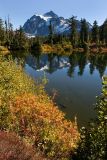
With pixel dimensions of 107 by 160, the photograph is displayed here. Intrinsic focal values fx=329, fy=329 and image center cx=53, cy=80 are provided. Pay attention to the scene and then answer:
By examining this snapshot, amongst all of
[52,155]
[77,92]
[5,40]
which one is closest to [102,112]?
[52,155]

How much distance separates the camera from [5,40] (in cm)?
12525

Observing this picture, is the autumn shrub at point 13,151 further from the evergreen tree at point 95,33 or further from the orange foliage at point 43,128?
the evergreen tree at point 95,33

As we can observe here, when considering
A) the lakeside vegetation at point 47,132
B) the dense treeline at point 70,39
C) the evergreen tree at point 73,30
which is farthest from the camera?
the evergreen tree at point 73,30

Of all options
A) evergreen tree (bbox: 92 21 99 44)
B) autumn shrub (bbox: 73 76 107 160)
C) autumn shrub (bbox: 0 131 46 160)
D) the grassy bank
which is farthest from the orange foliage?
evergreen tree (bbox: 92 21 99 44)

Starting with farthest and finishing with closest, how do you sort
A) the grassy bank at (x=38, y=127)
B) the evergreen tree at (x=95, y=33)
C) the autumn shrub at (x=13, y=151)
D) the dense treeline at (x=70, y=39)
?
the evergreen tree at (x=95, y=33) < the dense treeline at (x=70, y=39) < the grassy bank at (x=38, y=127) < the autumn shrub at (x=13, y=151)

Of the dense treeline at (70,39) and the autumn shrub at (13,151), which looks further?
the dense treeline at (70,39)

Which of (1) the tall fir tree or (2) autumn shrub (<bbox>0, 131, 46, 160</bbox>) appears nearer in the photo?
Answer: (2) autumn shrub (<bbox>0, 131, 46, 160</bbox>)

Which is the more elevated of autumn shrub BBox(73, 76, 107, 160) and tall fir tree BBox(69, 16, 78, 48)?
tall fir tree BBox(69, 16, 78, 48)

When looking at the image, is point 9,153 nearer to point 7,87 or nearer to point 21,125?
point 21,125

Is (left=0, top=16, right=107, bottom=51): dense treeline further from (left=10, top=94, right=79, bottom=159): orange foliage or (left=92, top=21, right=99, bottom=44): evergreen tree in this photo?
(left=10, top=94, right=79, bottom=159): orange foliage

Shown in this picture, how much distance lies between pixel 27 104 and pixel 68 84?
2635 centimetres

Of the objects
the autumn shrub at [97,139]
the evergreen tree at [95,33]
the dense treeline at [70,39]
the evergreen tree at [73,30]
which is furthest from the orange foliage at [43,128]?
the evergreen tree at [95,33]

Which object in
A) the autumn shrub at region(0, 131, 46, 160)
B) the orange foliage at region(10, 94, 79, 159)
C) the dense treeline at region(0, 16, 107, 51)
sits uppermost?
the dense treeline at region(0, 16, 107, 51)

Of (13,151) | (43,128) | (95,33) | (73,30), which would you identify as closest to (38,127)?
(43,128)
